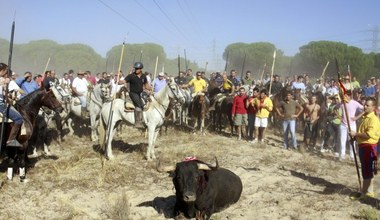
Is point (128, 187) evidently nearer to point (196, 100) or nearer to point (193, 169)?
point (193, 169)

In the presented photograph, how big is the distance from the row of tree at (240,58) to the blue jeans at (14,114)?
36526 millimetres

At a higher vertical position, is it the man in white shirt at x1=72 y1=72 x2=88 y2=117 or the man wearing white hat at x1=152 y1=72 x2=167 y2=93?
the man wearing white hat at x1=152 y1=72 x2=167 y2=93

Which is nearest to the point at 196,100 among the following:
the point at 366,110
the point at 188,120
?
the point at 188,120

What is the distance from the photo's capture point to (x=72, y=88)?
607 inches

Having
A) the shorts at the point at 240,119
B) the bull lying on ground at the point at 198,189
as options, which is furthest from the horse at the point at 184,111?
the bull lying on ground at the point at 198,189

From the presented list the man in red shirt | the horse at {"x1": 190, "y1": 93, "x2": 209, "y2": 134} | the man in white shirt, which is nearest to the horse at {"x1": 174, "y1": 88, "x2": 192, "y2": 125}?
the horse at {"x1": 190, "y1": 93, "x2": 209, "y2": 134}

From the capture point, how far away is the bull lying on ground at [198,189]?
6.43m

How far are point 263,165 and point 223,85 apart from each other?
7.81m

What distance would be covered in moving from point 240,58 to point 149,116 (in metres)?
70.5

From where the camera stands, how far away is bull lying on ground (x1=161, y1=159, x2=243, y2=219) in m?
6.43

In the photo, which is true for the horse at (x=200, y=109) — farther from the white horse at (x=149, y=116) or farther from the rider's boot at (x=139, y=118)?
the rider's boot at (x=139, y=118)

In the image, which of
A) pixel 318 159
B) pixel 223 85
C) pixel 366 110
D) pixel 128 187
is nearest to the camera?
pixel 366 110

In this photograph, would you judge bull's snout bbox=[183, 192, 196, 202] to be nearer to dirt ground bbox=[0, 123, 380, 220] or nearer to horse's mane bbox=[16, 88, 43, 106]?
dirt ground bbox=[0, 123, 380, 220]

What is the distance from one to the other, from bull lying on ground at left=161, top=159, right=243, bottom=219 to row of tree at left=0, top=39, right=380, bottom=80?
38.8 metres
